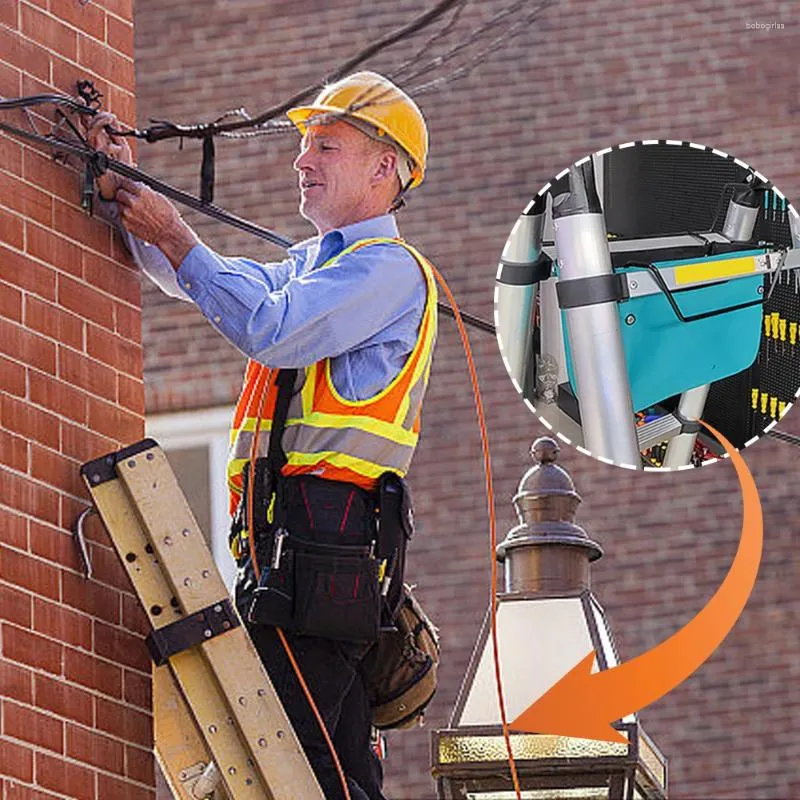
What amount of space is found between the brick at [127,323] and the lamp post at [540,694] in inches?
64.2

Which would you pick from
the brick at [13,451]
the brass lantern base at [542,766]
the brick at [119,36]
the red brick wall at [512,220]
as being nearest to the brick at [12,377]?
the brick at [13,451]

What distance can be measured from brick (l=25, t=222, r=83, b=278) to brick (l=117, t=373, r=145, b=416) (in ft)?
1.02

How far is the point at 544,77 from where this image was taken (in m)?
15.4

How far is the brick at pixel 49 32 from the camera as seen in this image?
6.62 meters

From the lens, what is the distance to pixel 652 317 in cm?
929

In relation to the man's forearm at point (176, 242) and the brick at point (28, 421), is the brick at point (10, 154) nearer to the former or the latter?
the man's forearm at point (176, 242)

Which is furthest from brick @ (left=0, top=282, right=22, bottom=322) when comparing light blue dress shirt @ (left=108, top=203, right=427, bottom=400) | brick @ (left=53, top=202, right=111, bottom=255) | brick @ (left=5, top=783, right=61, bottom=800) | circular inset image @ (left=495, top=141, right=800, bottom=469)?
circular inset image @ (left=495, top=141, right=800, bottom=469)

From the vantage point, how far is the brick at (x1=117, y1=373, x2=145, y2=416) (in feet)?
21.9

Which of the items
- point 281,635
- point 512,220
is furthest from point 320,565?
point 512,220

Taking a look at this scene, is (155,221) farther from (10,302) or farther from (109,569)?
(109,569)

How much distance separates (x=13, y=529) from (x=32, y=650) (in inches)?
11.7

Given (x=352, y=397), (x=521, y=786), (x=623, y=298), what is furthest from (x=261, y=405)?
(x=623, y=298)

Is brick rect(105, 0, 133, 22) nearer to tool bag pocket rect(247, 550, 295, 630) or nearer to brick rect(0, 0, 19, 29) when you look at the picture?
brick rect(0, 0, 19, 29)

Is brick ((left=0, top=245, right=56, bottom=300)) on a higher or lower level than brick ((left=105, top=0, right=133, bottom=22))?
lower
